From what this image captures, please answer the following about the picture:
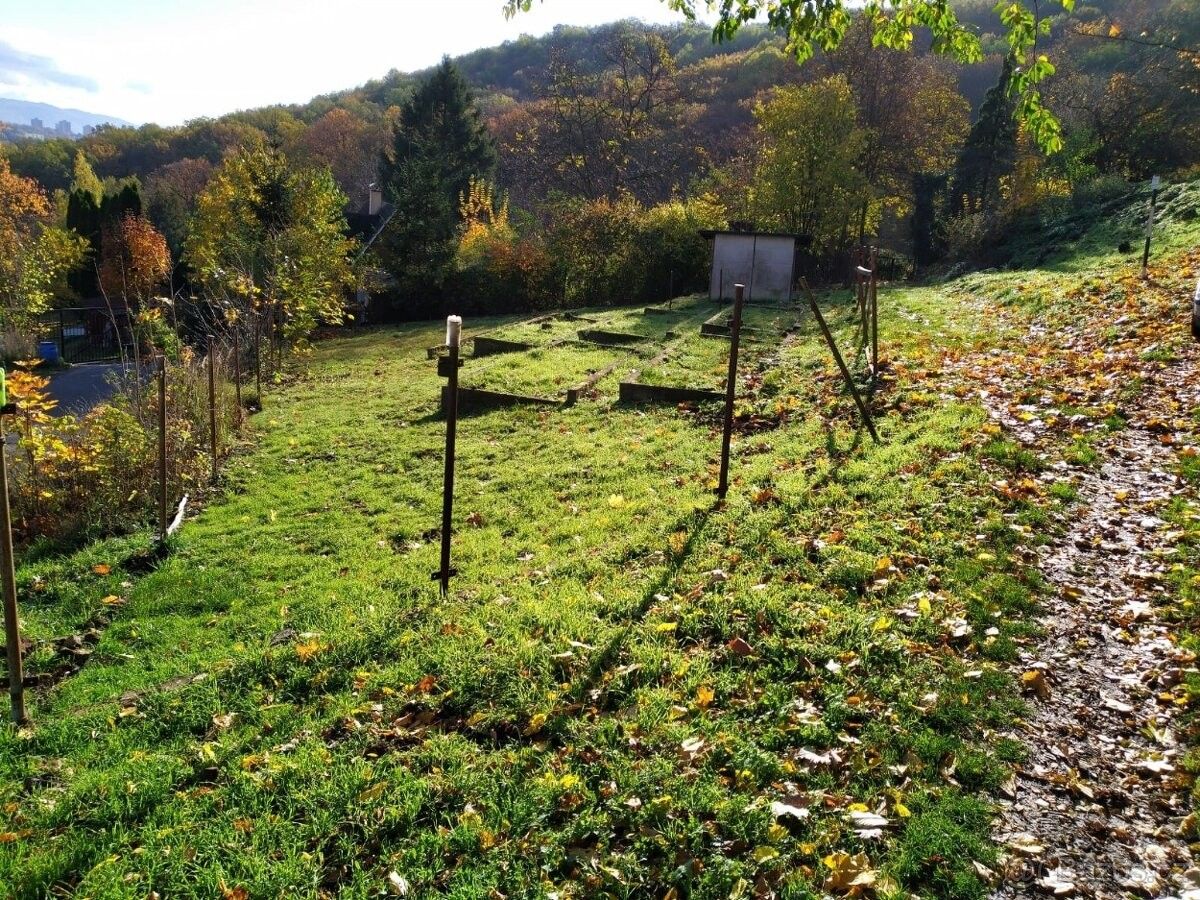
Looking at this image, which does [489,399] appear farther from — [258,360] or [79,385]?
[79,385]

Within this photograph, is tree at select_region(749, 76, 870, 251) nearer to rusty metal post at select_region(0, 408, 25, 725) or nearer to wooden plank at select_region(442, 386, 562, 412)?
wooden plank at select_region(442, 386, 562, 412)

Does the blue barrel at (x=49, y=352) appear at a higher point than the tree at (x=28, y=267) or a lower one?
lower

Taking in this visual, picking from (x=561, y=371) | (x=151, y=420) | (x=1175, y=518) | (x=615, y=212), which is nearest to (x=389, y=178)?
(x=615, y=212)

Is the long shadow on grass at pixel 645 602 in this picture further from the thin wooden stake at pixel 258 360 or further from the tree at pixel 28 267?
the tree at pixel 28 267

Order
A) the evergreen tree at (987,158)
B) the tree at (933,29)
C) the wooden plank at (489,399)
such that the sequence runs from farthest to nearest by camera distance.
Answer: the evergreen tree at (987,158) < the wooden plank at (489,399) < the tree at (933,29)

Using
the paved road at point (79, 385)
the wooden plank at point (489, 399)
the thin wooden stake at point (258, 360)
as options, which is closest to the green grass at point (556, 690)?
the wooden plank at point (489, 399)

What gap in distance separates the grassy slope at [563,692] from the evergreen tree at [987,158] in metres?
33.4

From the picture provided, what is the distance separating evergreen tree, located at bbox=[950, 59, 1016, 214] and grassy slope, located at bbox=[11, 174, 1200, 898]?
33.4 metres

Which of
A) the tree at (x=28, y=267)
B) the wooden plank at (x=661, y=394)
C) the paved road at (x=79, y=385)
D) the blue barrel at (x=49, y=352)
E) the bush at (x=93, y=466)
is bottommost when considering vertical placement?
the paved road at (x=79, y=385)

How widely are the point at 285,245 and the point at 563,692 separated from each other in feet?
76.1

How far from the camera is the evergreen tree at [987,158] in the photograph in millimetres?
36250

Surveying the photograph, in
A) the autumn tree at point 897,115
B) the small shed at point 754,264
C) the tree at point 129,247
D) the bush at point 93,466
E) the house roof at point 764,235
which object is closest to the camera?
the bush at point 93,466

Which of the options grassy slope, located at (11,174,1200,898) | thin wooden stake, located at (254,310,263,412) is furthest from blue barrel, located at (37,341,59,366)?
grassy slope, located at (11,174,1200,898)

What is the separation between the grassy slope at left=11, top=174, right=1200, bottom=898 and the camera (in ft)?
10.7
